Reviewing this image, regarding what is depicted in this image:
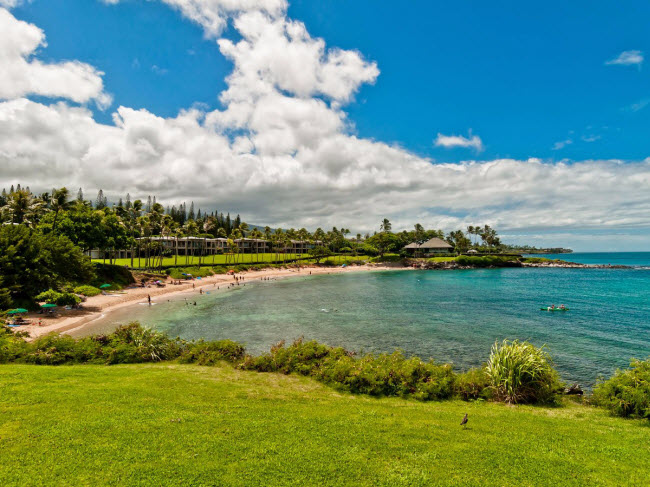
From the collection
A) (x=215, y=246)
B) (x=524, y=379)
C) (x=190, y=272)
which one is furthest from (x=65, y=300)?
(x=215, y=246)

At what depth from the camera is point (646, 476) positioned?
27.0 feet

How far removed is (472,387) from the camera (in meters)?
14.9

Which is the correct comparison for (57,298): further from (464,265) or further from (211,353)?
(464,265)

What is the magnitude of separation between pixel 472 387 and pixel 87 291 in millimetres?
51430

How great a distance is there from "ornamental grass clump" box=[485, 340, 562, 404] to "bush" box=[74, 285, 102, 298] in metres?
51.5

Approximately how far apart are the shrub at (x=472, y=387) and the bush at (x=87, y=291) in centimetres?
4985

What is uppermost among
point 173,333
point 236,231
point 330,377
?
point 236,231

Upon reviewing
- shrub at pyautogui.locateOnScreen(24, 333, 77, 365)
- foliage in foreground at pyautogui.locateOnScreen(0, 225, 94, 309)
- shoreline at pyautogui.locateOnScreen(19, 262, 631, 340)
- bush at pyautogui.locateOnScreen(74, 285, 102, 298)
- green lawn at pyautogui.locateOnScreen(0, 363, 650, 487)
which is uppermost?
foliage in foreground at pyautogui.locateOnScreen(0, 225, 94, 309)

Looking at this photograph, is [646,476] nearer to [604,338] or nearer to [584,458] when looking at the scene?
[584,458]

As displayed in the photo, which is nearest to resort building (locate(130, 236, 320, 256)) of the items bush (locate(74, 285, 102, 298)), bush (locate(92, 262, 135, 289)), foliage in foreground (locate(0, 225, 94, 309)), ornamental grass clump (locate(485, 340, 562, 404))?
bush (locate(92, 262, 135, 289))

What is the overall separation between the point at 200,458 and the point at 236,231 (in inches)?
5109

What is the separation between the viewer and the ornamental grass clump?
14.2 meters

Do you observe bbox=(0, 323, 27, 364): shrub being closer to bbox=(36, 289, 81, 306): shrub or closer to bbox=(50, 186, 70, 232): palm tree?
bbox=(36, 289, 81, 306): shrub

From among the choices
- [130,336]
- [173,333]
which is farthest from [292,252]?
[130,336]
